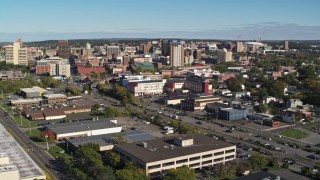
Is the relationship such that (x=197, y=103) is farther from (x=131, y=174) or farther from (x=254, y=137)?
(x=131, y=174)

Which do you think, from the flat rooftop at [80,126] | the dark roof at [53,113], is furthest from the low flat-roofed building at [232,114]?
the dark roof at [53,113]

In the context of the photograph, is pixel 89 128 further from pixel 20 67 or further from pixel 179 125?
pixel 20 67

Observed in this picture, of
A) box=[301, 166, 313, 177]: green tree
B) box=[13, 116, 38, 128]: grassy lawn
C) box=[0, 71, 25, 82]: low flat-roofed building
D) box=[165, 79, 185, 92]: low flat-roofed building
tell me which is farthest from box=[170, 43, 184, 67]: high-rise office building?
box=[301, 166, 313, 177]: green tree

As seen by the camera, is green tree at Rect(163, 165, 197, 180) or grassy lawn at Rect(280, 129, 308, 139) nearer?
green tree at Rect(163, 165, 197, 180)

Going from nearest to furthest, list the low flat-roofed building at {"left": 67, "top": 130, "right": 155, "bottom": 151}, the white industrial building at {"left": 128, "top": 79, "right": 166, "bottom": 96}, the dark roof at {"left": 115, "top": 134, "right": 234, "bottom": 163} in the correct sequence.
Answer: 1. the dark roof at {"left": 115, "top": 134, "right": 234, "bottom": 163}
2. the low flat-roofed building at {"left": 67, "top": 130, "right": 155, "bottom": 151}
3. the white industrial building at {"left": 128, "top": 79, "right": 166, "bottom": 96}

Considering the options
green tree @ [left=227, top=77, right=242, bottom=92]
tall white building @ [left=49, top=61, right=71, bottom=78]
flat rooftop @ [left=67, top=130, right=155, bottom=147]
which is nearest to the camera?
flat rooftop @ [left=67, top=130, right=155, bottom=147]

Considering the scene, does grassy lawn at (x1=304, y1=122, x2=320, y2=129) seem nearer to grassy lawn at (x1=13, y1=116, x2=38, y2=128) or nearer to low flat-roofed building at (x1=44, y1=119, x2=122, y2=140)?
low flat-roofed building at (x1=44, y1=119, x2=122, y2=140)

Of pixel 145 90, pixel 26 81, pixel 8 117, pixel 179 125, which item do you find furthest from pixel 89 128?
pixel 26 81

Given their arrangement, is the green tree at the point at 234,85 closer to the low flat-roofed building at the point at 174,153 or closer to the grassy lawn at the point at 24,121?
the grassy lawn at the point at 24,121

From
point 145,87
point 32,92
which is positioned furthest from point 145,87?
point 32,92
